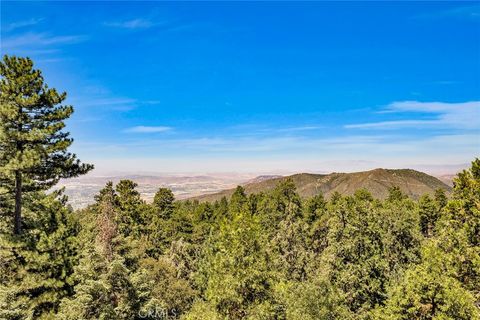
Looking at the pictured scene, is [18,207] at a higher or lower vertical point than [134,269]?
higher

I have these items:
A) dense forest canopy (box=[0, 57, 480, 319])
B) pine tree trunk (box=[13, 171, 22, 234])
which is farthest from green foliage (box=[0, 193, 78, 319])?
pine tree trunk (box=[13, 171, 22, 234])

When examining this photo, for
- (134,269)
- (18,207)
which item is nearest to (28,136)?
(18,207)

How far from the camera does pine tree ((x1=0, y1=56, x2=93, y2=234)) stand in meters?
20.2

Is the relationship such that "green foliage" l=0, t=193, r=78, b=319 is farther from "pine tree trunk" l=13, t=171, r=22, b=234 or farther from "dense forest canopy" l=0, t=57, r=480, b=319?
"pine tree trunk" l=13, t=171, r=22, b=234

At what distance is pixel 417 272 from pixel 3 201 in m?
21.9

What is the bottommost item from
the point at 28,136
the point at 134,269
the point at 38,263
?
the point at 134,269

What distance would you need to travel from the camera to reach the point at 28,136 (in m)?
20.4

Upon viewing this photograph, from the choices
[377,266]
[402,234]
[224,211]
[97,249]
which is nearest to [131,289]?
[97,249]

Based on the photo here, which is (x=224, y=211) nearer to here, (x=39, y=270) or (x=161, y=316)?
(x=161, y=316)

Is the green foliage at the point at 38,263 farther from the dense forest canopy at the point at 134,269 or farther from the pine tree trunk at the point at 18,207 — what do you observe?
the pine tree trunk at the point at 18,207

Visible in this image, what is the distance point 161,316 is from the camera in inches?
1003

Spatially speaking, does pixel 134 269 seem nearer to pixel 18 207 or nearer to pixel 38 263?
pixel 38 263

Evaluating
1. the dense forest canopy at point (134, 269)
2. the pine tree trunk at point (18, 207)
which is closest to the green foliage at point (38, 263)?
the dense forest canopy at point (134, 269)

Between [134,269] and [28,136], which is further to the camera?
[134,269]
